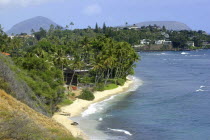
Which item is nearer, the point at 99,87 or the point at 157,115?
the point at 157,115

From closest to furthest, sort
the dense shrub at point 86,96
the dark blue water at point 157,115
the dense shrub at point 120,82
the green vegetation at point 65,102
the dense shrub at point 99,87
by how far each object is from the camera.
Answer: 1. the dark blue water at point 157,115
2. the green vegetation at point 65,102
3. the dense shrub at point 86,96
4. the dense shrub at point 99,87
5. the dense shrub at point 120,82

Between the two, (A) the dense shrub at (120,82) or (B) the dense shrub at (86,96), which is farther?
(A) the dense shrub at (120,82)

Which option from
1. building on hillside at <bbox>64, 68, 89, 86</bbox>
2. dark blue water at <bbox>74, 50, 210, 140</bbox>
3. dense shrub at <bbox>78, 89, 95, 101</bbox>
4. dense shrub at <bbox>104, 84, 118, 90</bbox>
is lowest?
dark blue water at <bbox>74, 50, 210, 140</bbox>

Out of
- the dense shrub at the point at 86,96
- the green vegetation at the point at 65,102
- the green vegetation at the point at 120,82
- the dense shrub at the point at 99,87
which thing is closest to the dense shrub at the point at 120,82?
the green vegetation at the point at 120,82

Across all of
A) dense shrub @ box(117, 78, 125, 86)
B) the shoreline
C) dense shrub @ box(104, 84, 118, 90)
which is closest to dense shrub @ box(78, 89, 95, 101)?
the shoreline

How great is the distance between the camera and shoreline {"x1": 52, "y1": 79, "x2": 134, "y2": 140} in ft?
121

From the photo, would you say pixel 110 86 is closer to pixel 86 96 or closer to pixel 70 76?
pixel 70 76

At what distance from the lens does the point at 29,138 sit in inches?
719

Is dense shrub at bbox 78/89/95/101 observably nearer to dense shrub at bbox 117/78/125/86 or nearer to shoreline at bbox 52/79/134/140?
shoreline at bbox 52/79/134/140

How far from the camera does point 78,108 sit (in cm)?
4862

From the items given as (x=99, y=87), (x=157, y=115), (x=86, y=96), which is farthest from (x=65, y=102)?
(x=99, y=87)

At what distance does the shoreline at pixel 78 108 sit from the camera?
36.9 m

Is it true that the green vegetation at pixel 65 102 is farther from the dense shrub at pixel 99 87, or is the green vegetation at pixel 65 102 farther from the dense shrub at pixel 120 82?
the dense shrub at pixel 120 82

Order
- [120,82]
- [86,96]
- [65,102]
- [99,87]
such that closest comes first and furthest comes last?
[65,102] < [86,96] < [99,87] < [120,82]
